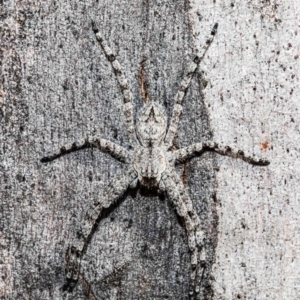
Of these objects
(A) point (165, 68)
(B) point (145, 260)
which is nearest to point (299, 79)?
(A) point (165, 68)

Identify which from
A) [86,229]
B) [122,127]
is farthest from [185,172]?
[86,229]

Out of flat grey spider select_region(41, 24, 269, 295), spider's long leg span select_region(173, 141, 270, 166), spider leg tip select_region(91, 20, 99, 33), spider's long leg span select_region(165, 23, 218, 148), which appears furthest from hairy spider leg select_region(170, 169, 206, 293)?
spider leg tip select_region(91, 20, 99, 33)

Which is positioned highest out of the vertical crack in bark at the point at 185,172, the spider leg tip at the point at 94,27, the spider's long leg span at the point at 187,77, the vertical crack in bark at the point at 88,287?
the spider leg tip at the point at 94,27

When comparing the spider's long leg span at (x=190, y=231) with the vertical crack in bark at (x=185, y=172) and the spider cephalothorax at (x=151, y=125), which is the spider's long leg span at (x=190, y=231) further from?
the spider cephalothorax at (x=151, y=125)

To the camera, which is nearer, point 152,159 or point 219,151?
point 219,151

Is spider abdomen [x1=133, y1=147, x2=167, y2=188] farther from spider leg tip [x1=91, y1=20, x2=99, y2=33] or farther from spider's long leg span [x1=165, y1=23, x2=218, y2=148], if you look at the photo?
spider leg tip [x1=91, y1=20, x2=99, y2=33]

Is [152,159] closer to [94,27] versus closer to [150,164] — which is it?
[150,164]

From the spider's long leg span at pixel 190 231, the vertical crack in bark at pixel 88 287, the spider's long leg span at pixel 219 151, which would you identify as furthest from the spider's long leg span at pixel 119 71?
the vertical crack in bark at pixel 88 287
